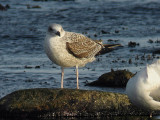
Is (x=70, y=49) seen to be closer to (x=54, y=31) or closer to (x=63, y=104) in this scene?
(x=54, y=31)

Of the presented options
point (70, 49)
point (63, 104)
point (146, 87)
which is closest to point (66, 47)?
point (70, 49)

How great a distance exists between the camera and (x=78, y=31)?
76.1 ft

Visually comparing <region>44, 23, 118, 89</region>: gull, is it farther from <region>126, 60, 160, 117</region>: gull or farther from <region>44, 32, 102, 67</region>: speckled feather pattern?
<region>126, 60, 160, 117</region>: gull

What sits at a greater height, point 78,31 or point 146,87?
point 78,31

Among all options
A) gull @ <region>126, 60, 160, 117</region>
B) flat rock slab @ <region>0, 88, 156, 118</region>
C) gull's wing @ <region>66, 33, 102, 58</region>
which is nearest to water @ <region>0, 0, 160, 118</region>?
gull's wing @ <region>66, 33, 102, 58</region>

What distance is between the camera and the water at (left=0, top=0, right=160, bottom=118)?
13.3m

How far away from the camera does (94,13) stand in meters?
30.7

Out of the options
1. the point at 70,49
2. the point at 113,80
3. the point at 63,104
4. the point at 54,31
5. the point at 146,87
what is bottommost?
the point at 63,104

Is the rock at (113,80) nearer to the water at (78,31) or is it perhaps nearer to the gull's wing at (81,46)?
the water at (78,31)

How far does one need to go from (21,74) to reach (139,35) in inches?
364

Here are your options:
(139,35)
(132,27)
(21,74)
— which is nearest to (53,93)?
(21,74)

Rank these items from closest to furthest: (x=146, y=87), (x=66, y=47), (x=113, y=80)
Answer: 1. (x=146, y=87)
2. (x=66, y=47)
3. (x=113, y=80)

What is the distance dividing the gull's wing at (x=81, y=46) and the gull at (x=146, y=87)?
2.39 m

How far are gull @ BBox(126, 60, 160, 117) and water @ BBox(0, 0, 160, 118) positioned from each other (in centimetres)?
366
